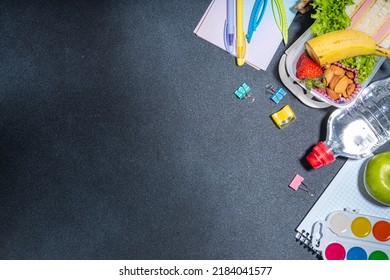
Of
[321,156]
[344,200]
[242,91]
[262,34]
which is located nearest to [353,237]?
[344,200]

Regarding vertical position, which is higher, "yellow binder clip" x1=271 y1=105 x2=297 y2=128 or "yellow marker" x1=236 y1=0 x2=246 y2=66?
"yellow marker" x1=236 y1=0 x2=246 y2=66

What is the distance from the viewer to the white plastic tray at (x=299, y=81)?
41.7 inches

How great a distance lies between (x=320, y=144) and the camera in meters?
1.09

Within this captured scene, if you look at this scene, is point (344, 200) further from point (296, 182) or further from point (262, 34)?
point (262, 34)

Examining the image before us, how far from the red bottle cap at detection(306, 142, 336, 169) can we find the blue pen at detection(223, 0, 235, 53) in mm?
348

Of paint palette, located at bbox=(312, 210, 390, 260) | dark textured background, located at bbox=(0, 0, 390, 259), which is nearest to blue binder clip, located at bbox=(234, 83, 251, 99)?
dark textured background, located at bbox=(0, 0, 390, 259)

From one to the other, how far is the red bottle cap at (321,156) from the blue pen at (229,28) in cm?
35

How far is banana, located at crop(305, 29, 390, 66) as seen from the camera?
39.3 inches

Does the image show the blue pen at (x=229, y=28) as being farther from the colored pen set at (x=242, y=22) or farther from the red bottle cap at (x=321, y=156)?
the red bottle cap at (x=321, y=156)

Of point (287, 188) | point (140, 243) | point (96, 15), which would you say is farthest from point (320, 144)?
point (96, 15)

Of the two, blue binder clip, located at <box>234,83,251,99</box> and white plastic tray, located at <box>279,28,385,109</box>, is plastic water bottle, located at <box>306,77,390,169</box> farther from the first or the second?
blue binder clip, located at <box>234,83,251,99</box>

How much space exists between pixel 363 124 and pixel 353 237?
287 mm

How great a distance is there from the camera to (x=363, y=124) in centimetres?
116
